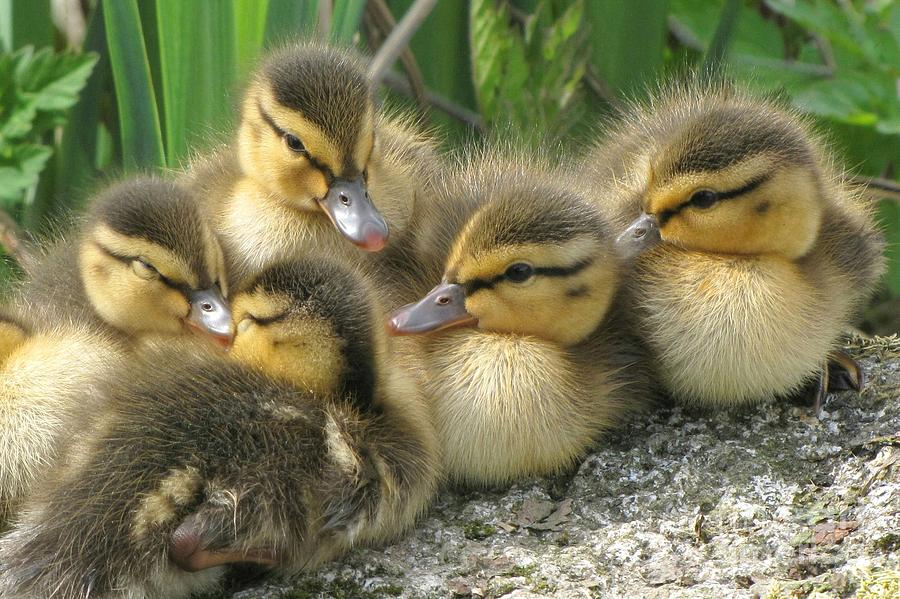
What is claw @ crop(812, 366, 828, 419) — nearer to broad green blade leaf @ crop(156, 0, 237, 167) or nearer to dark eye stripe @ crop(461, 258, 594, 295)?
dark eye stripe @ crop(461, 258, 594, 295)

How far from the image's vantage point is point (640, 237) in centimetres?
228

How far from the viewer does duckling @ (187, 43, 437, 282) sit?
2.30 meters

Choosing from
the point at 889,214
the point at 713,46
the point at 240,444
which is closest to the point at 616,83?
the point at 713,46

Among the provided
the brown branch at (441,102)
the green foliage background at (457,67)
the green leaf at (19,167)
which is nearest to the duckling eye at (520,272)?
the green foliage background at (457,67)

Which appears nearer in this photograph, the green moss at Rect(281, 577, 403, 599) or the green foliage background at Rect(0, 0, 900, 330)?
the green moss at Rect(281, 577, 403, 599)

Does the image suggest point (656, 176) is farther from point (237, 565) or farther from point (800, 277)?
point (237, 565)

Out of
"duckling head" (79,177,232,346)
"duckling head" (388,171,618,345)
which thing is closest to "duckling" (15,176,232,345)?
"duckling head" (79,177,232,346)

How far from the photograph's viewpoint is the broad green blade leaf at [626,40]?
3.32 meters

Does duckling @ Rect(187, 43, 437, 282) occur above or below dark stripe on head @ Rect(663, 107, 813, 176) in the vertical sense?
below

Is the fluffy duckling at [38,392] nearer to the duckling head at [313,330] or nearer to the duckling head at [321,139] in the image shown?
the duckling head at [313,330]

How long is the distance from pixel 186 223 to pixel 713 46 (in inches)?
63.0

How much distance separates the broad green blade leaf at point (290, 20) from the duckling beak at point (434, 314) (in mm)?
908

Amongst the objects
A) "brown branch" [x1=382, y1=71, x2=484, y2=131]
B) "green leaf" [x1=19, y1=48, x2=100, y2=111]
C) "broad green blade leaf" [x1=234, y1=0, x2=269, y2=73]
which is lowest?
"brown branch" [x1=382, y1=71, x2=484, y2=131]

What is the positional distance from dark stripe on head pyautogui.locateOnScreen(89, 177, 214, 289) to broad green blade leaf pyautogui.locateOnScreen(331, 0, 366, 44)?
30.4 inches
